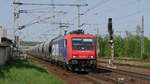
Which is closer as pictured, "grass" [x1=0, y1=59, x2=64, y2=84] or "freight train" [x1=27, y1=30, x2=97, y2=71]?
"grass" [x1=0, y1=59, x2=64, y2=84]

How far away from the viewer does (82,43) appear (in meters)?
26.1

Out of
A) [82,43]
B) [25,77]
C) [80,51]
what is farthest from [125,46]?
[25,77]

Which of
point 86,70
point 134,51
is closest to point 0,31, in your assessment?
point 86,70

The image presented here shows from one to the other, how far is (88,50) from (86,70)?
1.64 m

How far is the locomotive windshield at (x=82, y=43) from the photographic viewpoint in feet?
85.1

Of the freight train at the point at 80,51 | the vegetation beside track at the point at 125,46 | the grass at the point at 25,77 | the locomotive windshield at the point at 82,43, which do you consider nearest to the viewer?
→ the grass at the point at 25,77

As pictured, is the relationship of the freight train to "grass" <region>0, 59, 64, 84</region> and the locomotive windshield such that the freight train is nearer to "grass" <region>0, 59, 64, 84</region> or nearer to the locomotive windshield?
the locomotive windshield

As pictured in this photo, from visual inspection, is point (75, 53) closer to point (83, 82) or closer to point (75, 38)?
point (75, 38)

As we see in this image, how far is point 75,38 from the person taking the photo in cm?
2627

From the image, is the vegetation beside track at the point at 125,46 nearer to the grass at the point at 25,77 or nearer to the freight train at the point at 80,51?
the freight train at the point at 80,51

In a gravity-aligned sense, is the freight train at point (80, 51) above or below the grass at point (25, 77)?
above

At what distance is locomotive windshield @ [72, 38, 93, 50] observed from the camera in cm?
2595

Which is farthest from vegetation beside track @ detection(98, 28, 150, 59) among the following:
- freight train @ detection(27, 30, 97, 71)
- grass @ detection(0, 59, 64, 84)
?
grass @ detection(0, 59, 64, 84)

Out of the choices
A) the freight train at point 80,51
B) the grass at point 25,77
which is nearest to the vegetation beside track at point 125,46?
the freight train at point 80,51
